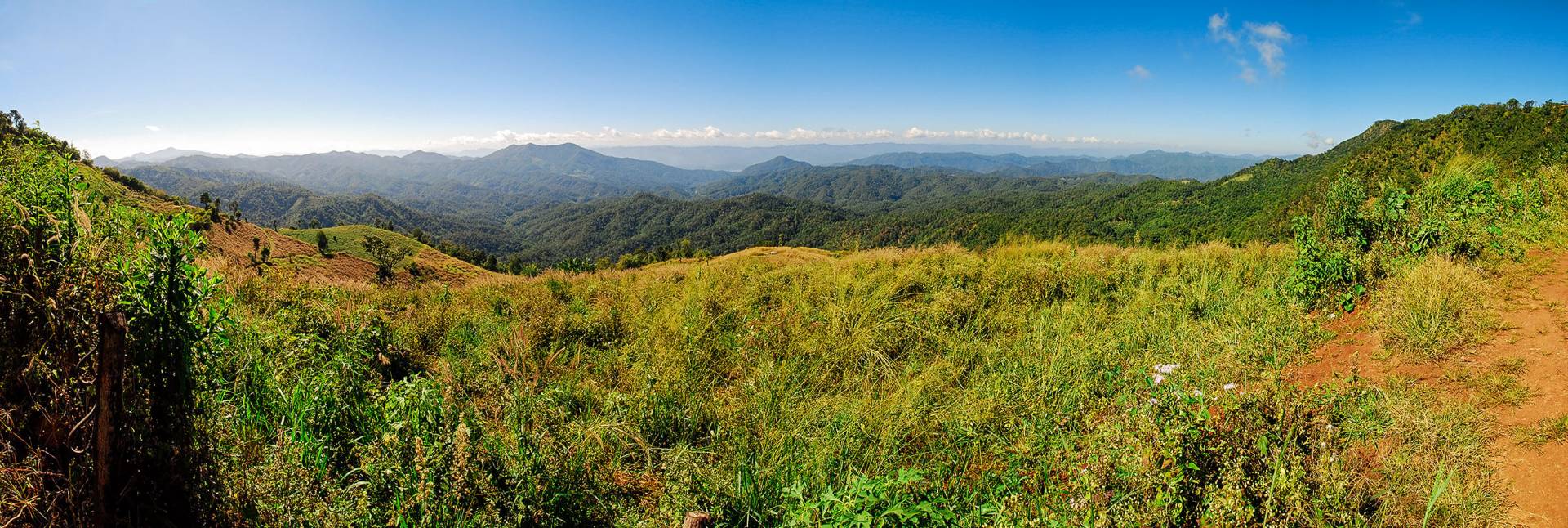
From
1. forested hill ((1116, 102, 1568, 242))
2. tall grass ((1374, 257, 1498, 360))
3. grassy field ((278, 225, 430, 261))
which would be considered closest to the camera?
tall grass ((1374, 257, 1498, 360))

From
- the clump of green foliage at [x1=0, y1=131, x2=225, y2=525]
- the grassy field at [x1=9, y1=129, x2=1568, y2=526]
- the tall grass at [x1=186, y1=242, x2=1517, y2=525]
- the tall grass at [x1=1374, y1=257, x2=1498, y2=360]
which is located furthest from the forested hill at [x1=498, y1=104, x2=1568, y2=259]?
the clump of green foliage at [x1=0, y1=131, x2=225, y2=525]

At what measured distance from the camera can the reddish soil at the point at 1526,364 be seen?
A: 8.96 ft

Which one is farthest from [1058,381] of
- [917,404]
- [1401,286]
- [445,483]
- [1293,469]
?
[445,483]

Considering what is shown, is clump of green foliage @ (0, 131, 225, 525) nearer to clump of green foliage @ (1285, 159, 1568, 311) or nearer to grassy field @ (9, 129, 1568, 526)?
grassy field @ (9, 129, 1568, 526)

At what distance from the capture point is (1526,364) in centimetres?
363

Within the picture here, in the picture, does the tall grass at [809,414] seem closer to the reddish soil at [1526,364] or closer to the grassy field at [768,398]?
the grassy field at [768,398]

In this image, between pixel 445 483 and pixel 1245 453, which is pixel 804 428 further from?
pixel 1245 453

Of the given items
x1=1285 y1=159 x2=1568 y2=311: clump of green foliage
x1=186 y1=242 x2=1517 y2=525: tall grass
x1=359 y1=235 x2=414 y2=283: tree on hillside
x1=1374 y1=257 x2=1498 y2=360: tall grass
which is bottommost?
x1=359 y1=235 x2=414 y2=283: tree on hillside

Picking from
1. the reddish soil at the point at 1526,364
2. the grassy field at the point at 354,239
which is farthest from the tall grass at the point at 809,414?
the grassy field at the point at 354,239

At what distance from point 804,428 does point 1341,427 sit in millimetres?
3032

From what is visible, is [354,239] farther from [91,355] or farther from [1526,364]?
[1526,364]

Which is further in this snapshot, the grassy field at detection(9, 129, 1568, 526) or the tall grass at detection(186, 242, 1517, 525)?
the tall grass at detection(186, 242, 1517, 525)

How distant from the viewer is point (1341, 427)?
9.52ft

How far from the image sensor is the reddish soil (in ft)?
8.96
